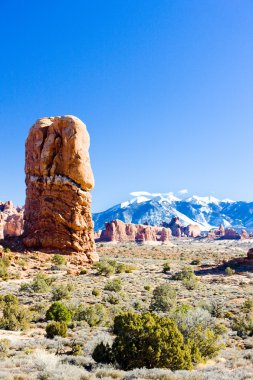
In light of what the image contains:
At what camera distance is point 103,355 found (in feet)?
31.7

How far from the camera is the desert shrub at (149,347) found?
29.6ft

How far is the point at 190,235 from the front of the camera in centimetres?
17850

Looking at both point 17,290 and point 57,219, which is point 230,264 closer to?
point 57,219

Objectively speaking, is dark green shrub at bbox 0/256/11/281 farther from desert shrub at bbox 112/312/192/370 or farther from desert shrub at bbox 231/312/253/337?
desert shrub at bbox 112/312/192/370

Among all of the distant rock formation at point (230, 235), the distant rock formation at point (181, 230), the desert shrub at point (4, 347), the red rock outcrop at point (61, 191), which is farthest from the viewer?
the distant rock formation at point (181, 230)

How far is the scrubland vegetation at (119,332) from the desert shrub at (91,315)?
0.15ft

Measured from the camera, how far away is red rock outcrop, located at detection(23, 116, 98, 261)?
113 ft

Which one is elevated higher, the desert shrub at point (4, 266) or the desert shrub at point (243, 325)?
the desert shrub at point (4, 266)

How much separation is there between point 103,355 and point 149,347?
1.60 m

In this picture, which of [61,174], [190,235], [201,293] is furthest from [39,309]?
[190,235]

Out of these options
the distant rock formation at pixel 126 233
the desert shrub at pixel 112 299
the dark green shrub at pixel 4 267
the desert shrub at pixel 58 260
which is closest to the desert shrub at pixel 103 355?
the desert shrub at pixel 112 299

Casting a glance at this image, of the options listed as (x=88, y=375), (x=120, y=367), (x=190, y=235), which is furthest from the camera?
(x=190, y=235)

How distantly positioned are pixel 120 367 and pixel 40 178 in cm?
2940

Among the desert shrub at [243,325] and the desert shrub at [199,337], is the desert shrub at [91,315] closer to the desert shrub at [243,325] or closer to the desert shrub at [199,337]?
the desert shrub at [199,337]
